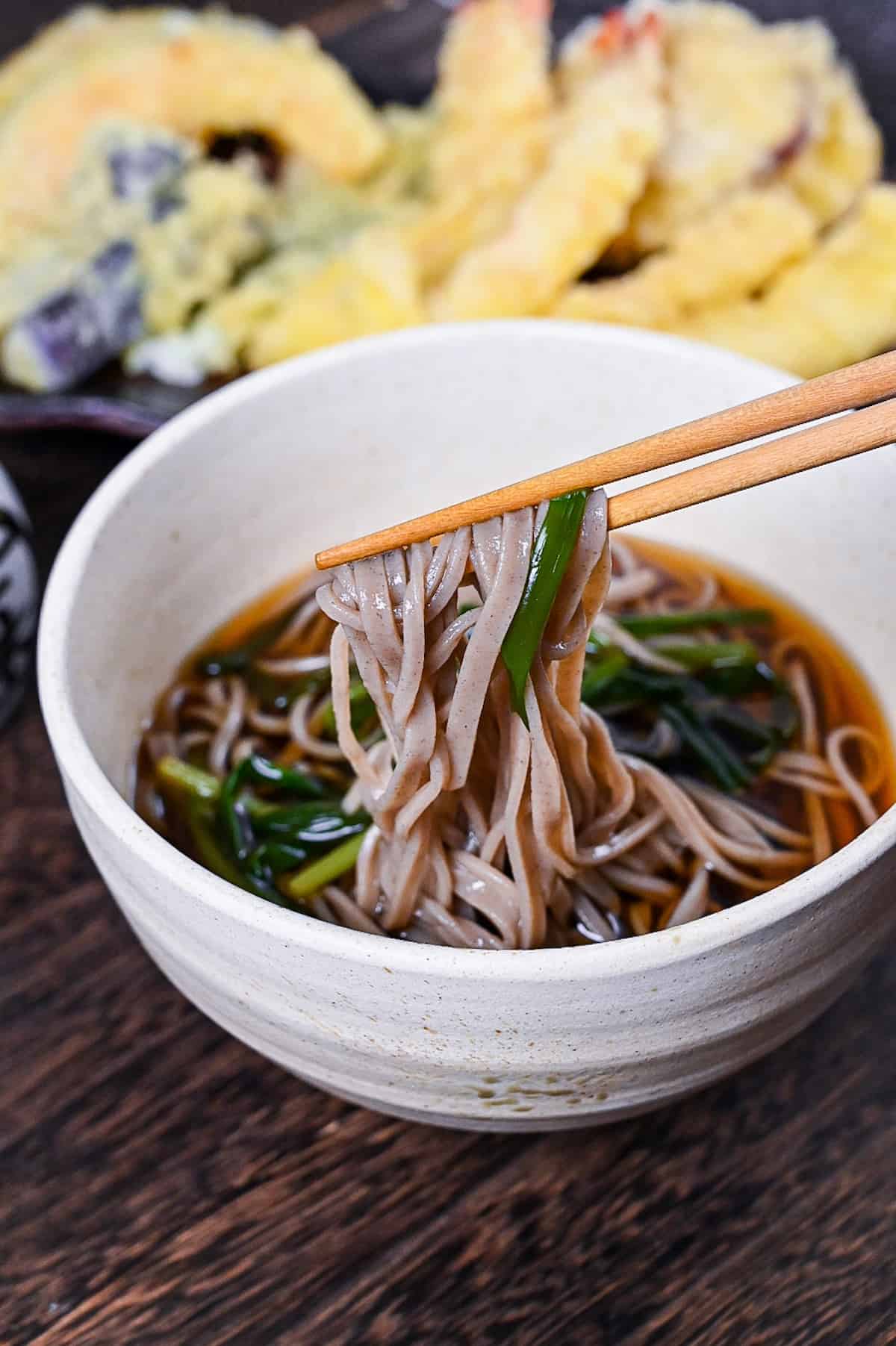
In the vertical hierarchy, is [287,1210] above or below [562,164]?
below

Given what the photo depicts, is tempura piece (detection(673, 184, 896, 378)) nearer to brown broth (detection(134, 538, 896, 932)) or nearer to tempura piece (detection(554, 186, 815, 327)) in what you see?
tempura piece (detection(554, 186, 815, 327))

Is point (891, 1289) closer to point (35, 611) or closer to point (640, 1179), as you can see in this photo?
point (640, 1179)

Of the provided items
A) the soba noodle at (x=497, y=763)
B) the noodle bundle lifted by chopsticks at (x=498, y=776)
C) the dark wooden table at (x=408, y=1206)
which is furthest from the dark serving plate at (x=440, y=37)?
the dark wooden table at (x=408, y=1206)

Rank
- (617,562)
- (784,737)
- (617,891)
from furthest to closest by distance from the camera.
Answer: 1. (617,562)
2. (784,737)
3. (617,891)

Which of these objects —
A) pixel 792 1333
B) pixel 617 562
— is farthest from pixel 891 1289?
pixel 617 562

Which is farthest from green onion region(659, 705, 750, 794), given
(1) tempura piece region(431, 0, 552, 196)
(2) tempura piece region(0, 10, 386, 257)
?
(2) tempura piece region(0, 10, 386, 257)
